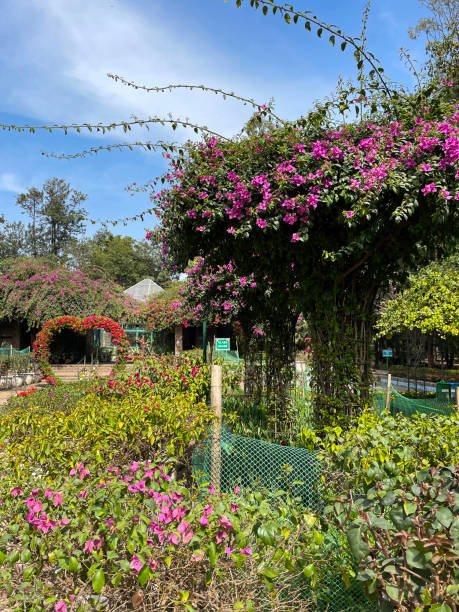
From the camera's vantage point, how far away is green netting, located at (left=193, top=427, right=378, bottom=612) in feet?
7.82

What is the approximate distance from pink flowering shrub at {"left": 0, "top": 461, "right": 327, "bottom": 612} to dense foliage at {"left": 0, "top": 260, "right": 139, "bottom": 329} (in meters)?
Answer: 20.1

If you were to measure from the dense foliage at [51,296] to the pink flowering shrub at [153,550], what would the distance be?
20.1 meters

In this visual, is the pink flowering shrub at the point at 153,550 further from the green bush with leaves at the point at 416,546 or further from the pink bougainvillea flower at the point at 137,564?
the green bush with leaves at the point at 416,546

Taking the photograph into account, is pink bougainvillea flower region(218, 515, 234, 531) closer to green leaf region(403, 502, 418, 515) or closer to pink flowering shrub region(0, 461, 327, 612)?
pink flowering shrub region(0, 461, 327, 612)

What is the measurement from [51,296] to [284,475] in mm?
20048

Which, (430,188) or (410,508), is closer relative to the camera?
(410,508)

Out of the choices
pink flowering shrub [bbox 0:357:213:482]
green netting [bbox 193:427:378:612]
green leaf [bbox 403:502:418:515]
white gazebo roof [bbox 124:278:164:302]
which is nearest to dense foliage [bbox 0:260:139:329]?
white gazebo roof [bbox 124:278:164:302]

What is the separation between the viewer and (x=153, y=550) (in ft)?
6.42

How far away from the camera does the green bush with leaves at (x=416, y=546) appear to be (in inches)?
55.9

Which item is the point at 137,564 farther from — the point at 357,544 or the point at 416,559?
the point at 416,559

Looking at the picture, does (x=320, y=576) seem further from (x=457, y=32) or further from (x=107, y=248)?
(x=107, y=248)

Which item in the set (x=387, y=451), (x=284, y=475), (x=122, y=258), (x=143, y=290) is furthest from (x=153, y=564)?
(x=122, y=258)

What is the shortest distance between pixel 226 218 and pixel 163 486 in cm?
287

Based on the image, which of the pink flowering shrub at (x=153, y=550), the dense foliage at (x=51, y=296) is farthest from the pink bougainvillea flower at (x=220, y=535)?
the dense foliage at (x=51, y=296)
